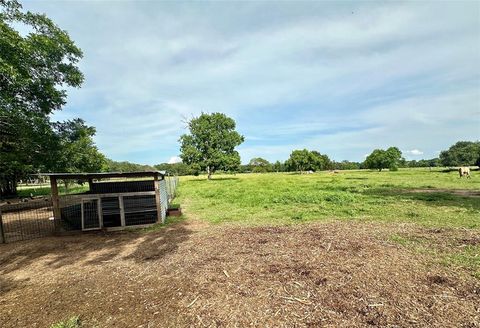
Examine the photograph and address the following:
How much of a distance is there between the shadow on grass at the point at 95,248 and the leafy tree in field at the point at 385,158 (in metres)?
84.5

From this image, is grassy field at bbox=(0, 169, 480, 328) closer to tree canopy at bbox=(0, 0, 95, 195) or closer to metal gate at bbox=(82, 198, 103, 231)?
metal gate at bbox=(82, 198, 103, 231)

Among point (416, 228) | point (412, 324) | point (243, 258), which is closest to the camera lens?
point (412, 324)

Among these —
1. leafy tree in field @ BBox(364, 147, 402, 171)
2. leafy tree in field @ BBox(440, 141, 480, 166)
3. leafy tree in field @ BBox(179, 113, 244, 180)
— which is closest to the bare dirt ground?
leafy tree in field @ BBox(179, 113, 244, 180)

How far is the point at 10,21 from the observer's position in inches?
345

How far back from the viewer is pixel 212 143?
5066 centimetres

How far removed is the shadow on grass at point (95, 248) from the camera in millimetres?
7027

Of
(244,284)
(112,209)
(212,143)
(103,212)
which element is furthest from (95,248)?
(212,143)

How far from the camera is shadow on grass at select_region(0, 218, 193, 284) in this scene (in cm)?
703

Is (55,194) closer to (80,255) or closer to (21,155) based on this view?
(21,155)

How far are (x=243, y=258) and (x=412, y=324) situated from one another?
3.70 metres

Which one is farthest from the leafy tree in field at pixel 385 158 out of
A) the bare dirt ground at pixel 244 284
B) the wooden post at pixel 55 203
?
the wooden post at pixel 55 203

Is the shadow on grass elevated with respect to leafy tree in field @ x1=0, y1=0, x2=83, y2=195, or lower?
lower

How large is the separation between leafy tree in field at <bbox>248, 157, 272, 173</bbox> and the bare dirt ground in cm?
12415

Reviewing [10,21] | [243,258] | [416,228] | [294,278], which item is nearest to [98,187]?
[10,21]
